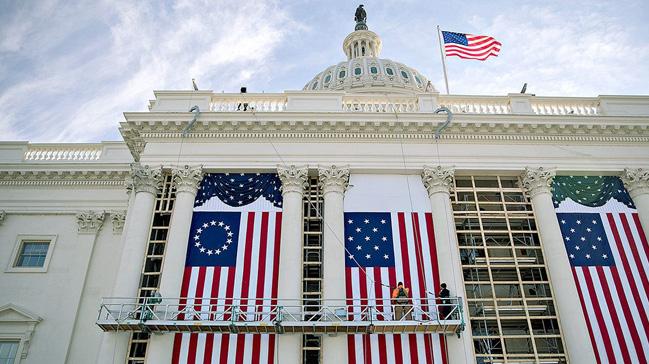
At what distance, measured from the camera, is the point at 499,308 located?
1827 centimetres

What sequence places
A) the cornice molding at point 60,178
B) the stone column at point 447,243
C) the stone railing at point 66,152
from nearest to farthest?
1. the stone column at point 447,243
2. the cornice molding at point 60,178
3. the stone railing at point 66,152

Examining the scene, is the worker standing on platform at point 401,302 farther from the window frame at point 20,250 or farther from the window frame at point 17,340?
the window frame at point 20,250

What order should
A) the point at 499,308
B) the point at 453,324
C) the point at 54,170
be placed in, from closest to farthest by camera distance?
the point at 453,324 → the point at 499,308 → the point at 54,170

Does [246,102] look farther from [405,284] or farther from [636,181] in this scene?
[636,181]

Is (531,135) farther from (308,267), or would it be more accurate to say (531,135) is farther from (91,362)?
(91,362)

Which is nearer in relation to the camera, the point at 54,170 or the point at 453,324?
the point at 453,324

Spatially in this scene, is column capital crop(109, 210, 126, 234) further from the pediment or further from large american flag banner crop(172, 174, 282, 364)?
large american flag banner crop(172, 174, 282, 364)

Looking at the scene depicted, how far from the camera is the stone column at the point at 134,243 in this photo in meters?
16.8

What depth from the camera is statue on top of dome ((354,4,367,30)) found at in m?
62.5

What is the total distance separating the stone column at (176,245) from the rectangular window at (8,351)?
28.5 feet

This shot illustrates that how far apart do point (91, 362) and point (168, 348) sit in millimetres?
6250

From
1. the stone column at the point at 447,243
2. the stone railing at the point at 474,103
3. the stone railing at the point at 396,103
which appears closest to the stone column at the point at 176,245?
the stone railing at the point at 396,103

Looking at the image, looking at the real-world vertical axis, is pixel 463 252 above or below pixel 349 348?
above

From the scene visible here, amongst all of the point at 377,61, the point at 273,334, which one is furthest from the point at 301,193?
the point at 377,61
